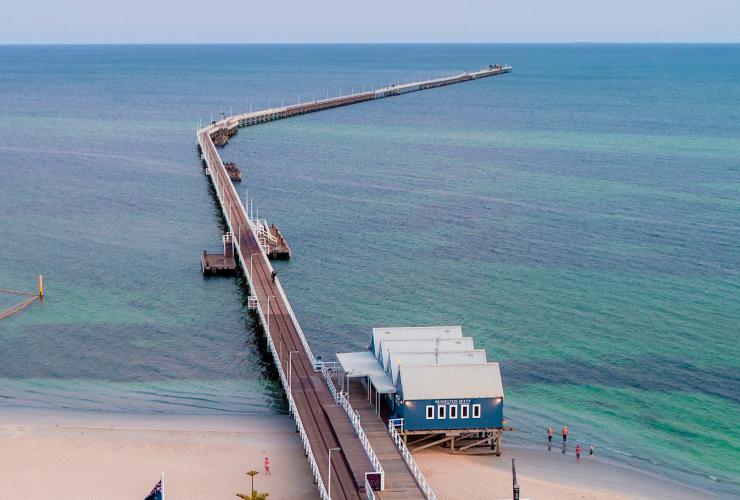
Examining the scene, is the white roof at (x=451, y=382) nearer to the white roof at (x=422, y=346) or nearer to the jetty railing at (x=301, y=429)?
the white roof at (x=422, y=346)

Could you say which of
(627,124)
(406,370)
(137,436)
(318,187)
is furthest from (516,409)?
(627,124)

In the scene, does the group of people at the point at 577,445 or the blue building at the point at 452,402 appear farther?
the group of people at the point at 577,445

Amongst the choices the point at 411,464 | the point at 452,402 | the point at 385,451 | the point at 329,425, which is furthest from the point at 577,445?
the point at 329,425

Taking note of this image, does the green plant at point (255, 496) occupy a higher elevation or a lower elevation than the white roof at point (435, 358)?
lower

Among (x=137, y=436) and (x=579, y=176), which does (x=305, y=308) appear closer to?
(x=137, y=436)

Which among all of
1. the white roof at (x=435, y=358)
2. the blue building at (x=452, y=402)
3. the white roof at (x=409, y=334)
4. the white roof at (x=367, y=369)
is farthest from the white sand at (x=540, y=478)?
the white roof at (x=409, y=334)

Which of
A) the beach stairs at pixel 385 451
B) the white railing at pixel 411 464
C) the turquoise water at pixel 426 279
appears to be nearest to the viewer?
the white railing at pixel 411 464

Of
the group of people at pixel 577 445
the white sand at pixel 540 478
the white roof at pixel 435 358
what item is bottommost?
the white sand at pixel 540 478

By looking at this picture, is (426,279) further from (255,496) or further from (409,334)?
(255,496)
